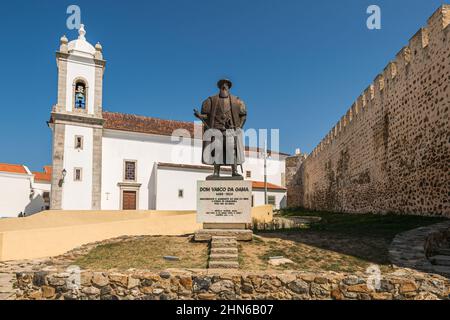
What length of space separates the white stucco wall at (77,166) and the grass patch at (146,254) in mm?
17786

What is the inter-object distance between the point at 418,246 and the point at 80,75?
24.8m

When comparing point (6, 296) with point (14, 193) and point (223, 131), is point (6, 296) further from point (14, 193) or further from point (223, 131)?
point (14, 193)

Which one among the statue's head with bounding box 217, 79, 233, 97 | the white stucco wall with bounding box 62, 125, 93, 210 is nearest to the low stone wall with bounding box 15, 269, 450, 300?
the statue's head with bounding box 217, 79, 233, 97

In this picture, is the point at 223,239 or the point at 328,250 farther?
the point at 223,239

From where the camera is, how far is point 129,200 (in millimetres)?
26297

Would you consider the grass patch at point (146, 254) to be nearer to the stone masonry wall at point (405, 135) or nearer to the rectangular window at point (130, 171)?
the stone masonry wall at point (405, 135)

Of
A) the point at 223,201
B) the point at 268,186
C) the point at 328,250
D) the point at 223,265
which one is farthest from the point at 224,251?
the point at 268,186

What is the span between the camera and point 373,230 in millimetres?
8859

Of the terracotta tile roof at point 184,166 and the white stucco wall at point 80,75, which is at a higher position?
the white stucco wall at point 80,75

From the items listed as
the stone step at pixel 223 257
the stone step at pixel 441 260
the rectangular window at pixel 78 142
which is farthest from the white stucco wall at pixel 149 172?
the stone step at pixel 441 260

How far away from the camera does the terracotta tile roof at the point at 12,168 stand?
3488 cm

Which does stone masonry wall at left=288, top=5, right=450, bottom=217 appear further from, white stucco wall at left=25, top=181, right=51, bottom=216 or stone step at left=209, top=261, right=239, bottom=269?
white stucco wall at left=25, top=181, right=51, bottom=216

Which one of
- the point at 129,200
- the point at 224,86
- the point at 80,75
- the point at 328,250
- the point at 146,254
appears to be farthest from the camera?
the point at 129,200
